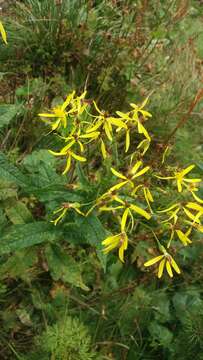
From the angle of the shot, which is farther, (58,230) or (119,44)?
(119,44)

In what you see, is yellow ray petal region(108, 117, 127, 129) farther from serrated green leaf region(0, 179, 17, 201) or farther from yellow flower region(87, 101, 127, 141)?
serrated green leaf region(0, 179, 17, 201)

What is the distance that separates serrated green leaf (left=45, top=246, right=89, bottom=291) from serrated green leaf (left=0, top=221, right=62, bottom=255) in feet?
0.37

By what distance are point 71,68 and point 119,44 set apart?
0.89 feet

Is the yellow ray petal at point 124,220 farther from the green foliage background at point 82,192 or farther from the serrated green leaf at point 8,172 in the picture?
the serrated green leaf at point 8,172

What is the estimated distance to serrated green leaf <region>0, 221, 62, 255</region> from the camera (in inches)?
49.8

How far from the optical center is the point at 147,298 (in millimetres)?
1786

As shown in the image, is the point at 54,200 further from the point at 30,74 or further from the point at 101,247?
the point at 30,74

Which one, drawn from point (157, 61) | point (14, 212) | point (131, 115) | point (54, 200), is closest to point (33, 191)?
point (54, 200)

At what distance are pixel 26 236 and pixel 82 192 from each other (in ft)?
0.57

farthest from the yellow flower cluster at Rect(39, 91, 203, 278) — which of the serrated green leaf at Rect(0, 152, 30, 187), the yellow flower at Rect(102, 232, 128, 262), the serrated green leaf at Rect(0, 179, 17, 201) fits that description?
the serrated green leaf at Rect(0, 179, 17, 201)

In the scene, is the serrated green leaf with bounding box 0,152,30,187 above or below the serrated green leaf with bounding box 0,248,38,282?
above

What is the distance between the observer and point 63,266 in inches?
56.4

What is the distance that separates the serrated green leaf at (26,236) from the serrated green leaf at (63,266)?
114 millimetres

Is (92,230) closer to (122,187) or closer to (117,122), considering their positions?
(122,187)
